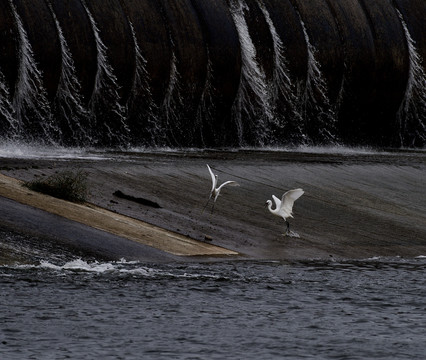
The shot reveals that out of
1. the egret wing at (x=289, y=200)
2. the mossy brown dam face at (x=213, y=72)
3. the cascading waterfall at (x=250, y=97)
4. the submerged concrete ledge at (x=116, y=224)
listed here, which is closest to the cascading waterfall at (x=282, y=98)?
the mossy brown dam face at (x=213, y=72)

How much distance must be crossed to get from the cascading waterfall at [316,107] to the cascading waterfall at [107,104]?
25.0 feet

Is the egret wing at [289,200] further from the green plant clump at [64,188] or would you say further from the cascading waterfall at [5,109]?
the cascading waterfall at [5,109]

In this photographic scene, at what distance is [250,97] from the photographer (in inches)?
1457

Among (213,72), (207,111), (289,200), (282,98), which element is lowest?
(289,200)

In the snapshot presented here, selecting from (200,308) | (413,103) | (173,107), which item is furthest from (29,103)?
(200,308)

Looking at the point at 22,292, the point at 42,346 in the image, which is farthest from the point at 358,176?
the point at 42,346

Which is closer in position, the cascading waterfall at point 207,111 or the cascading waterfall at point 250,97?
the cascading waterfall at point 207,111

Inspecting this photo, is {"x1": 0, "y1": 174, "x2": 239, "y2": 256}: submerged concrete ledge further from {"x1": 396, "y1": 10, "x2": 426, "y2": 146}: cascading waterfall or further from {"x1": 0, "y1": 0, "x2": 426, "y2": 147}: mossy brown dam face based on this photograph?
{"x1": 396, "y1": 10, "x2": 426, "y2": 146}: cascading waterfall

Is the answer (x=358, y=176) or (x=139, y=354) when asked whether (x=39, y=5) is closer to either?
(x=358, y=176)

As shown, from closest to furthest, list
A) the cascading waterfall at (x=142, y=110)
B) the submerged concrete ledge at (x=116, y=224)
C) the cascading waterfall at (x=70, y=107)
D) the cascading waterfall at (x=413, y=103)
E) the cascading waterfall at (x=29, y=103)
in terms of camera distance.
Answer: the submerged concrete ledge at (x=116, y=224) < the cascading waterfall at (x=29, y=103) < the cascading waterfall at (x=70, y=107) < the cascading waterfall at (x=142, y=110) < the cascading waterfall at (x=413, y=103)

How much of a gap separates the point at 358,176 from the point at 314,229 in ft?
23.6

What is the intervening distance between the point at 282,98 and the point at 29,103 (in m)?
9.71

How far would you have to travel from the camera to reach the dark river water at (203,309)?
45.9 feet

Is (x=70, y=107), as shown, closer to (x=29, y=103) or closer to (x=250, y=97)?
(x=29, y=103)
